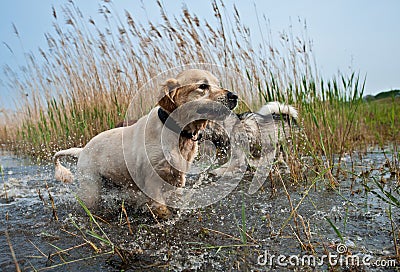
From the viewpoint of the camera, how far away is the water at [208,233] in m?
2.05

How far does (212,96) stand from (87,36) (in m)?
4.78

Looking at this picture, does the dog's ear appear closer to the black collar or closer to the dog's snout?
the black collar

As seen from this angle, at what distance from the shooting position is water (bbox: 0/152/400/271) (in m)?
2.05

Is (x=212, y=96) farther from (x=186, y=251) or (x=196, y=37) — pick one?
(x=196, y=37)

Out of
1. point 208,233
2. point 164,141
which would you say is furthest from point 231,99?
point 208,233

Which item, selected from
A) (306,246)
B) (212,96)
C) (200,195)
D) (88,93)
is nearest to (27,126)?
(88,93)

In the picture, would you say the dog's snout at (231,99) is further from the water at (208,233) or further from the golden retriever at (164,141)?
the water at (208,233)

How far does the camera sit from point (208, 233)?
249 cm

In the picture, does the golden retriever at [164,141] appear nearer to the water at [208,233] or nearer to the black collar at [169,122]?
the black collar at [169,122]

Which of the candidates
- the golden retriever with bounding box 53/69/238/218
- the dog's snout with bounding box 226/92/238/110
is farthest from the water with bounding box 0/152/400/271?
the dog's snout with bounding box 226/92/238/110

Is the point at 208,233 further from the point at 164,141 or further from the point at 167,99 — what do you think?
the point at 167,99

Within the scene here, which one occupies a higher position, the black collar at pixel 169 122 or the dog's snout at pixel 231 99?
the dog's snout at pixel 231 99

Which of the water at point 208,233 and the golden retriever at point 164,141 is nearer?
the water at point 208,233

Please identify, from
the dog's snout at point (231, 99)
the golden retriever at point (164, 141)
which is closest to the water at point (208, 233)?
the golden retriever at point (164, 141)
